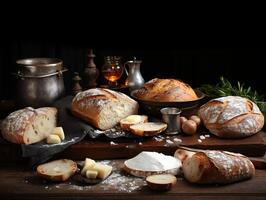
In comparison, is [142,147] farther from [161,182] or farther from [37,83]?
[37,83]

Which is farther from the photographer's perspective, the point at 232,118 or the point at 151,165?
the point at 232,118

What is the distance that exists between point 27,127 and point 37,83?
47 cm

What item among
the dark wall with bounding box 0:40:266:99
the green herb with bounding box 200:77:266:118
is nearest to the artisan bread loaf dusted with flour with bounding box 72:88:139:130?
the green herb with bounding box 200:77:266:118

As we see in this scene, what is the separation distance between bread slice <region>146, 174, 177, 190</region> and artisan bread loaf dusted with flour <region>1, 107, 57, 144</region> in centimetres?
57

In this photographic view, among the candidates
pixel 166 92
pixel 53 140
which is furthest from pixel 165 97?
pixel 53 140

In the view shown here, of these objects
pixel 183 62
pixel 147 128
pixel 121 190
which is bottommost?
pixel 121 190

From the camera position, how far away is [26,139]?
2057 mm

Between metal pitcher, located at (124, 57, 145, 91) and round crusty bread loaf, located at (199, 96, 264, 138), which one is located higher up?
metal pitcher, located at (124, 57, 145, 91)

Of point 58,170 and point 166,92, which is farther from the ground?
point 166,92

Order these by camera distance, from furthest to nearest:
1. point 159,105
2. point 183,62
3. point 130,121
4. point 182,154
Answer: point 183,62, point 159,105, point 130,121, point 182,154

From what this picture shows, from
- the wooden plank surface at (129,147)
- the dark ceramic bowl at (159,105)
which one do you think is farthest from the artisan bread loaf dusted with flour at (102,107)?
the wooden plank surface at (129,147)

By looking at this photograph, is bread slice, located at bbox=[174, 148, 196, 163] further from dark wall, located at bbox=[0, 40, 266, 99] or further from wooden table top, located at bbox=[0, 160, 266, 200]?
dark wall, located at bbox=[0, 40, 266, 99]

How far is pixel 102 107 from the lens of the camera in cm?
227

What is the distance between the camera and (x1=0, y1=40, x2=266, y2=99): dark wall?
3301 millimetres
